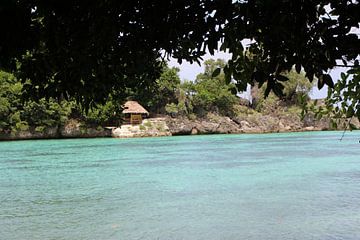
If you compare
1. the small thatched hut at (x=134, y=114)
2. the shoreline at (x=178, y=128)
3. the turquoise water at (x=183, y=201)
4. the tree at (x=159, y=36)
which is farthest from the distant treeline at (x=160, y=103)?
the tree at (x=159, y=36)

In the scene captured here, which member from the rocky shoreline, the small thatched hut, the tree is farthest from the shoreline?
the tree

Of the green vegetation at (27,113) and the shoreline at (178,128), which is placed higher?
the green vegetation at (27,113)

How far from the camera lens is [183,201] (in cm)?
818

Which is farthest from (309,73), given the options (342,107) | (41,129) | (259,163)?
(41,129)

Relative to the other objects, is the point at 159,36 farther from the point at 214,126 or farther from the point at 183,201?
the point at 214,126

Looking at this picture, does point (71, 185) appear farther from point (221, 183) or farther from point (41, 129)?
point (41, 129)

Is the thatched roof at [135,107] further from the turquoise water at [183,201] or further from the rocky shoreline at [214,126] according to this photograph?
the turquoise water at [183,201]

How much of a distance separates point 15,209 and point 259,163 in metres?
9.19

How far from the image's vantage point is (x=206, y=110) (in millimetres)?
43031

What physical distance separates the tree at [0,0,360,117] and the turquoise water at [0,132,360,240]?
143 inches

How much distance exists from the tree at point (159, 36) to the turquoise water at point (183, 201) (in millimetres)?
3635

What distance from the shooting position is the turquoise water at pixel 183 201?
5961mm

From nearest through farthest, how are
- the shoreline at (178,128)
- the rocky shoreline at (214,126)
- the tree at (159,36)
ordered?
the tree at (159,36), the shoreline at (178,128), the rocky shoreline at (214,126)

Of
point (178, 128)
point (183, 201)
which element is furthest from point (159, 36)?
point (178, 128)
